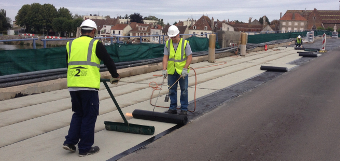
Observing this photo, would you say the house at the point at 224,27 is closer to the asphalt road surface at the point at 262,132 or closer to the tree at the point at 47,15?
the tree at the point at 47,15

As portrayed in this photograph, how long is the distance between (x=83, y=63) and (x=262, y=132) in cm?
370

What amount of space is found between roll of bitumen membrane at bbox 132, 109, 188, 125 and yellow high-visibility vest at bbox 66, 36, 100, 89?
7.99ft

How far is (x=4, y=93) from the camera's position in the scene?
976 centimetres

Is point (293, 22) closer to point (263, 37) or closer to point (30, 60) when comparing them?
point (263, 37)

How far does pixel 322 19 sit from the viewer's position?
133625 millimetres

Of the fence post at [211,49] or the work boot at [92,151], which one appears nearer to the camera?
the work boot at [92,151]

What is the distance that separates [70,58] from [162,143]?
7.12ft

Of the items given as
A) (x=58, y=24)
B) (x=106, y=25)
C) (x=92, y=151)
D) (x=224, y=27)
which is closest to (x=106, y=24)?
(x=106, y=25)

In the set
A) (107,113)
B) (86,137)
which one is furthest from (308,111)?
→ (86,137)

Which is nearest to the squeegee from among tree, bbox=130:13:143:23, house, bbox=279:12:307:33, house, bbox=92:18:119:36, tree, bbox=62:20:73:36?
tree, bbox=62:20:73:36

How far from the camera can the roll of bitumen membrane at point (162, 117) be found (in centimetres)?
731

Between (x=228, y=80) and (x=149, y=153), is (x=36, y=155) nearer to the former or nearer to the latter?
(x=149, y=153)

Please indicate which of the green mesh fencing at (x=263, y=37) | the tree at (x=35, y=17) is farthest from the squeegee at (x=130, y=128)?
the tree at (x=35, y=17)

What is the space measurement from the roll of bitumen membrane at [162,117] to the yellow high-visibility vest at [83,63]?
2.43m
